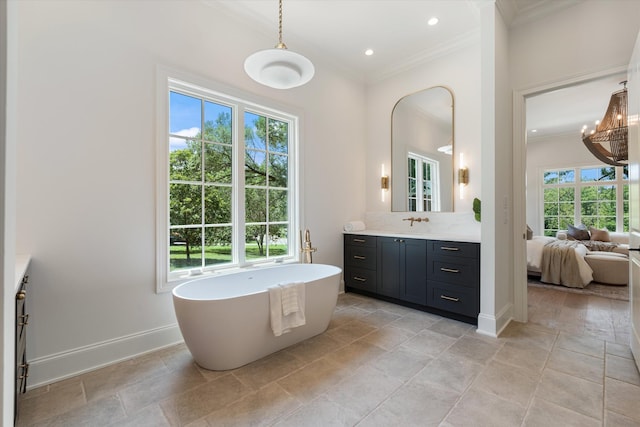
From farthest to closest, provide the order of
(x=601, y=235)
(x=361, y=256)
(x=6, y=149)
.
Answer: (x=601, y=235) → (x=361, y=256) → (x=6, y=149)

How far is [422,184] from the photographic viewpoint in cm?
396

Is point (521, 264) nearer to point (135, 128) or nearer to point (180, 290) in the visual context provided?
point (180, 290)

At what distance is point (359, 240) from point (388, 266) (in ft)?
1.78

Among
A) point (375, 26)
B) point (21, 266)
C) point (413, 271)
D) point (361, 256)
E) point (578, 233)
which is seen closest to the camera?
point (21, 266)

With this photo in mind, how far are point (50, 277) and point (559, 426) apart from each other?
327 cm

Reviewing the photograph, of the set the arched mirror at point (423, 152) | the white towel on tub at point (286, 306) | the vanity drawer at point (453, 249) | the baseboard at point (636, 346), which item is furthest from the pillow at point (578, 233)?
the white towel on tub at point (286, 306)

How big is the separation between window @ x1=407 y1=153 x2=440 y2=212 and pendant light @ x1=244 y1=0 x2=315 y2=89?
2.34m

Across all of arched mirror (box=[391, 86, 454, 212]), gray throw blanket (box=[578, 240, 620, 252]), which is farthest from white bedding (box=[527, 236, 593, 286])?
arched mirror (box=[391, 86, 454, 212])

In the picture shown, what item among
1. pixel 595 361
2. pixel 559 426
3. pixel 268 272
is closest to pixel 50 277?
pixel 268 272

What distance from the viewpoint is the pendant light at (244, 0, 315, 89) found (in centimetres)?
195

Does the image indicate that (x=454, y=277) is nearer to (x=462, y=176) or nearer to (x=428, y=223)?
(x=428, y=223)

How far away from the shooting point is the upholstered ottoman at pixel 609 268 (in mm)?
4426

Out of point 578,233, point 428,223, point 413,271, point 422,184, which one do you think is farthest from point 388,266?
point 578,233

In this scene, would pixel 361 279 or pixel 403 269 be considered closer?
pixel 403 269
